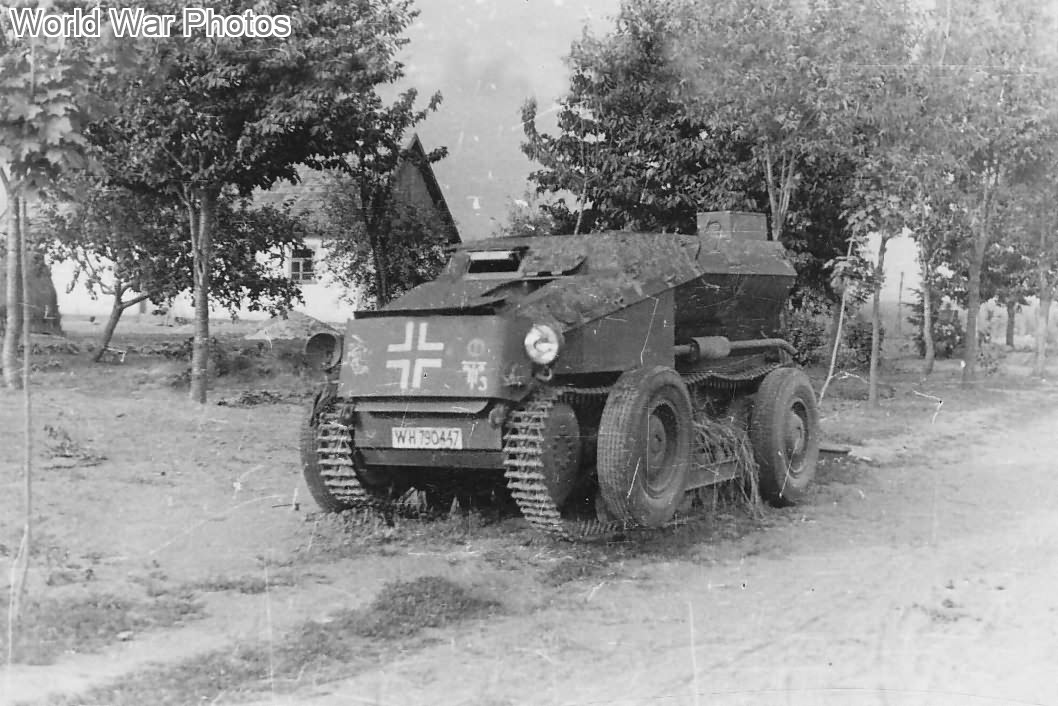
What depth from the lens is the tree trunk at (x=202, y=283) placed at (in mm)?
13955

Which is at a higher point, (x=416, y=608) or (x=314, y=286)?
(x=314, y=286)

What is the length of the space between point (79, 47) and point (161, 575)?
112 inches

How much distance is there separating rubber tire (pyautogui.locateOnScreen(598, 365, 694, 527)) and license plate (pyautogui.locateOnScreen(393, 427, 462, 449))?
2.86ft

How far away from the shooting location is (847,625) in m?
5.71

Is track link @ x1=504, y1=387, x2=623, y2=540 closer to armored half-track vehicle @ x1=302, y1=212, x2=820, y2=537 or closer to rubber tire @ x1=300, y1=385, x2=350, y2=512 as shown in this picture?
armored half-track vehicle @ x1=302, y1=212, x2=820, y2=537

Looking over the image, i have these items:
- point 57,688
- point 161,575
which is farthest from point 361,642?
point 161,575

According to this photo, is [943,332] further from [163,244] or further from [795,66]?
[163,244]

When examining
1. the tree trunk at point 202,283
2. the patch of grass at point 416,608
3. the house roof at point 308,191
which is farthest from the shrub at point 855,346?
the patch of grass at point 416,608

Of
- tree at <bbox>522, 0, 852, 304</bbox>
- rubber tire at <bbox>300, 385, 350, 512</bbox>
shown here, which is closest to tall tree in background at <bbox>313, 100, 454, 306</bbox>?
tree at <bbox>522, 0, 852, 304</bbox>

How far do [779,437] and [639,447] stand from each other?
2321mm

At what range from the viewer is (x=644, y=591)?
6.37 m

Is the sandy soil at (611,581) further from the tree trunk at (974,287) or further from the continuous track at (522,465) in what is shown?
the tree trunk at (974,287)

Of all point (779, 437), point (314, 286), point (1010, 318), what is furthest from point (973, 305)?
point (314, 286)

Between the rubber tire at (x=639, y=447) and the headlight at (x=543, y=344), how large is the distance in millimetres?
552
